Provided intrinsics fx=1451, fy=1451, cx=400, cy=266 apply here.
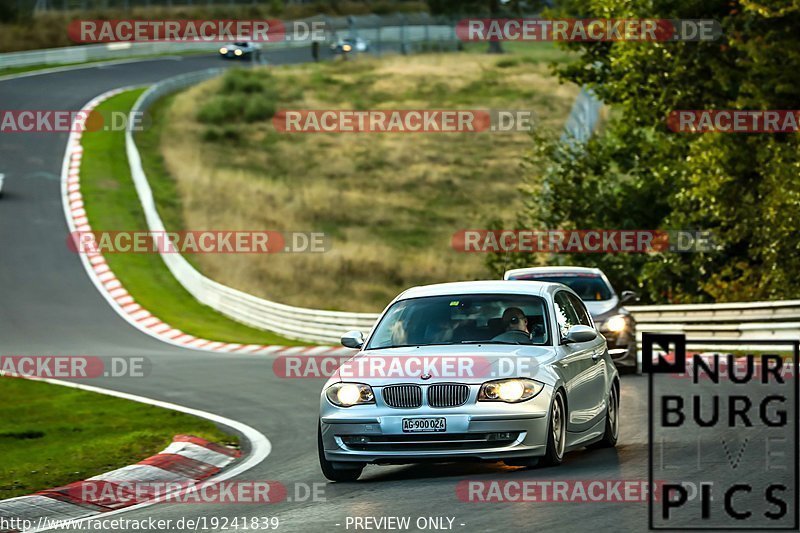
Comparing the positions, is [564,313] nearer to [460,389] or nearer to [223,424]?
[460,389]

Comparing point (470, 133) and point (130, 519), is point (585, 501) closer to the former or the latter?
point (130, 519)

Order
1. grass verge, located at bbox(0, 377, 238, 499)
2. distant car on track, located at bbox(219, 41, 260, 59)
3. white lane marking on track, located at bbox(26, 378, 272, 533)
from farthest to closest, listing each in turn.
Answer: distant car on track, located at bbox(219, 41, 260, 59) < grass verge, located at bbox(0, 377, 238, 499) < white lane marking on track, located at bbox(26, 378, 272, 533)

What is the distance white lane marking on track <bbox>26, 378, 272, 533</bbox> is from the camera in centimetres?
1152

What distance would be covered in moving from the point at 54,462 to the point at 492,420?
15.0 ft

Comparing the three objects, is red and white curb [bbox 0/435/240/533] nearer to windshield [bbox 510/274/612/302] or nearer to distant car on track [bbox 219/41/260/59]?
windshield [bbox 510/274/612/302]

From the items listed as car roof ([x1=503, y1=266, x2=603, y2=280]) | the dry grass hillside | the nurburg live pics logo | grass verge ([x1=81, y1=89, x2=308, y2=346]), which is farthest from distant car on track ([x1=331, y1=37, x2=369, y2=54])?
the nurburg live pics logo

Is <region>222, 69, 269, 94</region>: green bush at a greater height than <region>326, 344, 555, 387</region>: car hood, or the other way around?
<region>222, 69, 269, 94</region>: green bush

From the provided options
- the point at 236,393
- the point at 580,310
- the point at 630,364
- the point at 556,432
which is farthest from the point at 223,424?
the point at 630,364

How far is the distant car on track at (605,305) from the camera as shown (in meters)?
20.4

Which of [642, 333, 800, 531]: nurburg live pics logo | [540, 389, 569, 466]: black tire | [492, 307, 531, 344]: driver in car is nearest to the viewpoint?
[642, 333, 800, 531]: nurburg live pics logo

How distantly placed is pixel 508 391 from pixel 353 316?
19132mm

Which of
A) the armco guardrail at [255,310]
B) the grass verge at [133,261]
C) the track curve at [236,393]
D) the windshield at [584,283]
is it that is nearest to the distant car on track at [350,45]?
the grass verge at [133,261]

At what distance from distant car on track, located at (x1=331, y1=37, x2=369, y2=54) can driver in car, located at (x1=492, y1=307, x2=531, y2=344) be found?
8151 cm

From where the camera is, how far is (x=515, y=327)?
11414 mm
